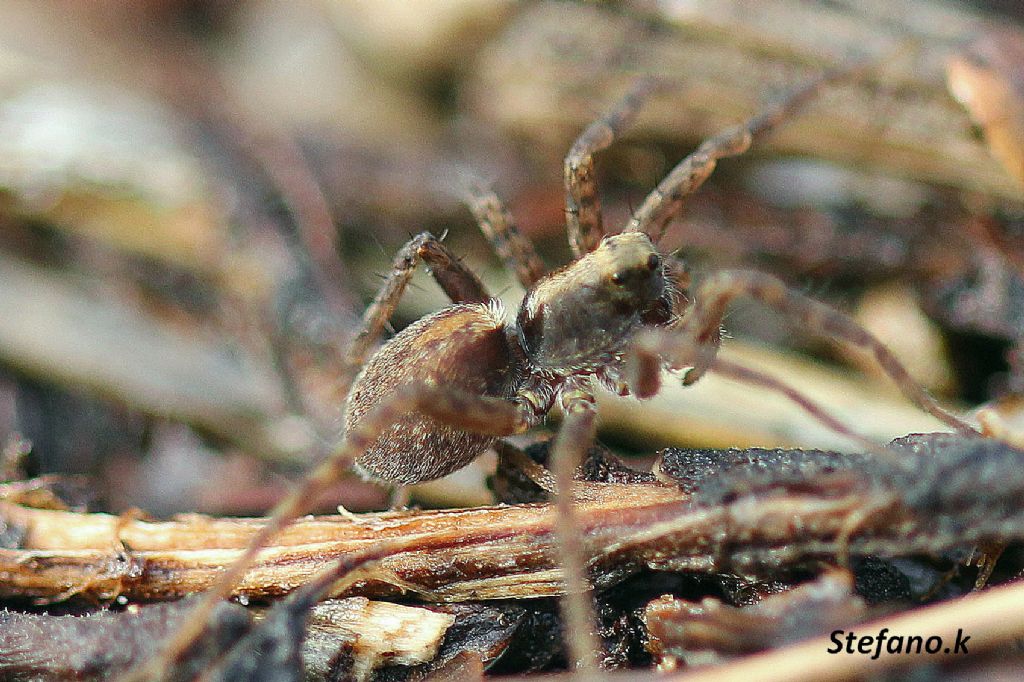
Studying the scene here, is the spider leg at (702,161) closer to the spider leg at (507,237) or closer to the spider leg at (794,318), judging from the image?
the spider leg at (507,237)

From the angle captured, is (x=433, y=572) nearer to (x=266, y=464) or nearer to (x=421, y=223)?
(x=266, y=464)

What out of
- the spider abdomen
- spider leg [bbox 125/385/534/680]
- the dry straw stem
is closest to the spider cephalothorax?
the spider abdomen

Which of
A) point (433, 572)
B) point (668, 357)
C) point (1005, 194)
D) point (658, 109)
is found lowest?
point (433, 572)

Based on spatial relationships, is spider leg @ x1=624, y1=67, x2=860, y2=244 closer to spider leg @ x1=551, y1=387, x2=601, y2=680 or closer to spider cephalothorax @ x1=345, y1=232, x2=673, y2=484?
spider cephalothorax @ x1=345, y1=232, x2=673, y2=484

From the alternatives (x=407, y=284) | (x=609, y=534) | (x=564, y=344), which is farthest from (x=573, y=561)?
(x=407, y=284)

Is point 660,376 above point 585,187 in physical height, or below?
below

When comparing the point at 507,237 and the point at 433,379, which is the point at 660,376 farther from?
the point at 507,237

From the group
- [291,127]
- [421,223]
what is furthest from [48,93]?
[421,223]
